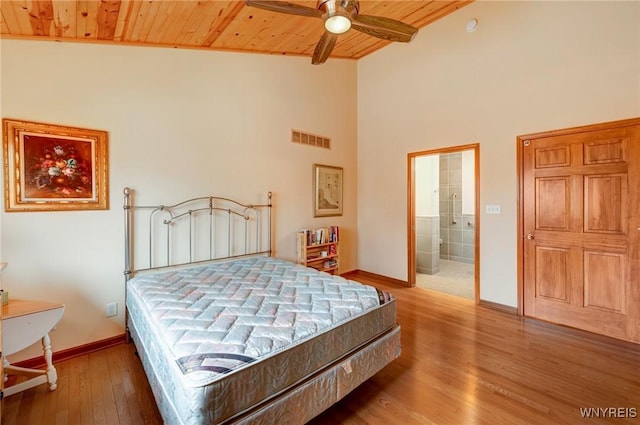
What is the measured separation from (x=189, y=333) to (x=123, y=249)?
5.35 feet

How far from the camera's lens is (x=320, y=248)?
14.0 feet

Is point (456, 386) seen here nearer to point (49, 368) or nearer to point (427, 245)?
point (49, 368)

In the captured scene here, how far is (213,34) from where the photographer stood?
2930 mm

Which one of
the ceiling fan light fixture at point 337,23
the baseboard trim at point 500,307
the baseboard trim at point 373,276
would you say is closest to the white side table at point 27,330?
the ceiling fan light fixture at point 337,23

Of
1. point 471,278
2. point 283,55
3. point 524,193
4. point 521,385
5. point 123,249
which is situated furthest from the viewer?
point 471,278

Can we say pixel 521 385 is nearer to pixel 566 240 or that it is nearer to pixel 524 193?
pixel 566 240

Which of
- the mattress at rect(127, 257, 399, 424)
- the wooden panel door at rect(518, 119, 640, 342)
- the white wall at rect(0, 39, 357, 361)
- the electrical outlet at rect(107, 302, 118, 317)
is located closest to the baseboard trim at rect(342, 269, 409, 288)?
the white wall at rect(0, 39, 357, 361)

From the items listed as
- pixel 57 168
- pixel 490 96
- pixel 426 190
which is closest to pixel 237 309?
pixel 57 168

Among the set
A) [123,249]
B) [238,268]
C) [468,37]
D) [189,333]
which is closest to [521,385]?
[189,333]

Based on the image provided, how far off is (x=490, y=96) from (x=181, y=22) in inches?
136

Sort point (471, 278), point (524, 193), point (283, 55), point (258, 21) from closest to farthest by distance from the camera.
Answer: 1. point (258, 21)
2. point (524, 193)
3. point (283, 55)
4. point (471, 278)

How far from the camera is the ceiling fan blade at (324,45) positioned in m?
2.23

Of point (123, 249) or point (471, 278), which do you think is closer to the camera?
point (123, 249)

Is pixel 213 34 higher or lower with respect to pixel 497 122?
higher
